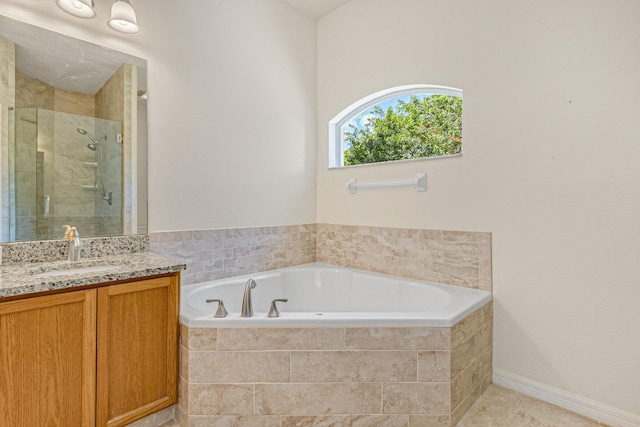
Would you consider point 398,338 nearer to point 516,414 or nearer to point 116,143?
point 516,414

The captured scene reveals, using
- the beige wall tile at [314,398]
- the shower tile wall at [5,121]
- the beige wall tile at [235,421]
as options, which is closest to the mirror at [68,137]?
the shower tile wall at [5,121]

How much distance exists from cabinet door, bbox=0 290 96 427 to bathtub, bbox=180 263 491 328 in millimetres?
431

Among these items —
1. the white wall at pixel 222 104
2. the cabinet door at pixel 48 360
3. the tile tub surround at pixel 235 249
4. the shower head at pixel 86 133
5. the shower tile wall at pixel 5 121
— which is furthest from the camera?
the tile tub surround at pixel 235 249

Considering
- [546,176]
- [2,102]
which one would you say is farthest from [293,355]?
[2,102]

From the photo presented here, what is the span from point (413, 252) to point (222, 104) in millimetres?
1777

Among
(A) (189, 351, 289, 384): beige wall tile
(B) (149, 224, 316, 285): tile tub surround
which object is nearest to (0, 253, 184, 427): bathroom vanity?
(A) (189, 351, 289, 384): beige wall tile

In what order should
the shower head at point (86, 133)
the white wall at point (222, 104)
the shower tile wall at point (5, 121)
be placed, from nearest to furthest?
1. the shower tile wall at point (5, 121)
2. the shower head at point (86, 133)
3. the white wall at point (222, 104)

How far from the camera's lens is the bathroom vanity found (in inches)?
51.8

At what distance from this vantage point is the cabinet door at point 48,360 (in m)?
1.29

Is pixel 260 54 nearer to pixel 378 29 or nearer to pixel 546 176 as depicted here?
pixel 378 29

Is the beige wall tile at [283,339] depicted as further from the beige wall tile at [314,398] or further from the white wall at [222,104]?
the white wall at [222,104]

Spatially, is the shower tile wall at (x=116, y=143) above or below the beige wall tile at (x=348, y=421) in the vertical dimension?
above

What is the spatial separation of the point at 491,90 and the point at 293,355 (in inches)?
77.4

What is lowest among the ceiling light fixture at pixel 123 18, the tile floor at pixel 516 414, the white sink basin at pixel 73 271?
the tile floor at pixel 516 414
